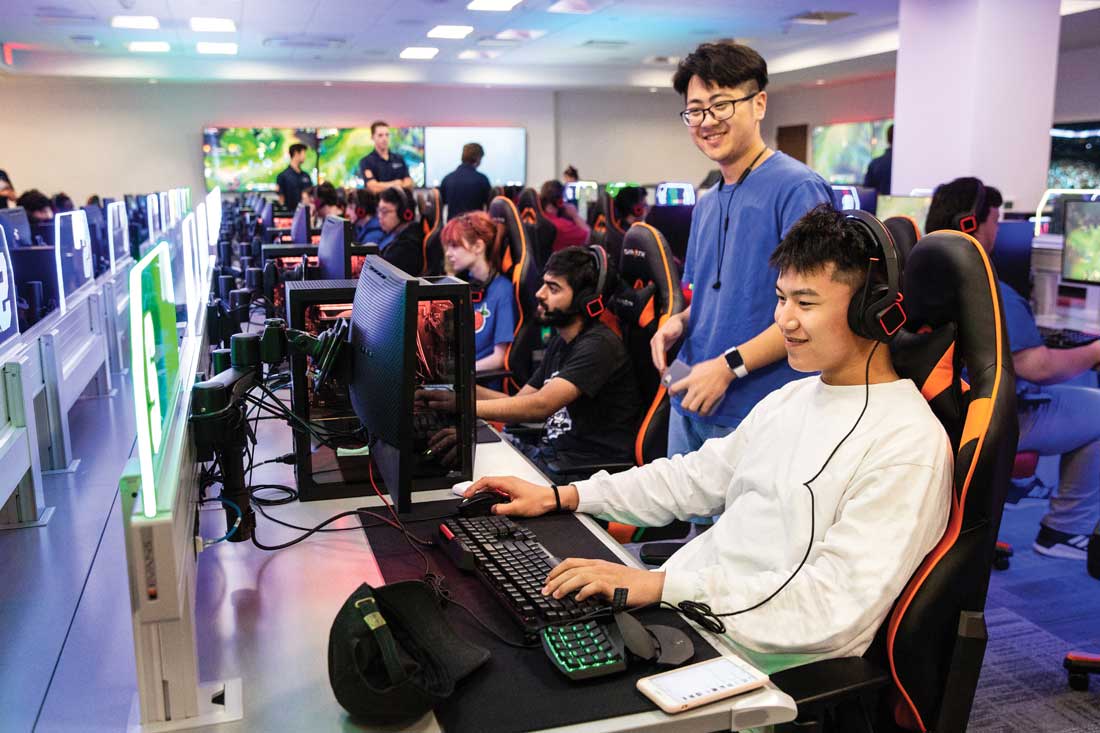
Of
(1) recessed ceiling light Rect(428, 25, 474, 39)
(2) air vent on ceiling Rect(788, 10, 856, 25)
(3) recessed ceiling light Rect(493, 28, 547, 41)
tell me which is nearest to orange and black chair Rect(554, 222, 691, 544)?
(2) air vent on ceiling Rect(788, 10, 856, 25)

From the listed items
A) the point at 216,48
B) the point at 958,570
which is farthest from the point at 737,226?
the point at 216,48

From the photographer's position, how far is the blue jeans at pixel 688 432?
2.11 m

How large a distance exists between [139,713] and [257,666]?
0.47 ft

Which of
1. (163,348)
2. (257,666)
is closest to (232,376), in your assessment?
(163,348)

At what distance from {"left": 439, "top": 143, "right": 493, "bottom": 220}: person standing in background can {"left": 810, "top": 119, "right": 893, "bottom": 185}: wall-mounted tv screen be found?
25.0 feet

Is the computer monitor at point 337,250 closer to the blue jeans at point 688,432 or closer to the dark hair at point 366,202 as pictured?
the blue jeans at point 688,432

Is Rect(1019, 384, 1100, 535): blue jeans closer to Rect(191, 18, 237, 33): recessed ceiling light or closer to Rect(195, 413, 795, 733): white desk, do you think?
Rect(195, 413, 795, 733): white desk

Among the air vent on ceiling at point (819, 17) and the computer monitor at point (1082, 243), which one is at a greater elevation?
the air vent on ceiling at point (819, 17)

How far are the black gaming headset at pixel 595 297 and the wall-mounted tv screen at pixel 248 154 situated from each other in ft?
41.2

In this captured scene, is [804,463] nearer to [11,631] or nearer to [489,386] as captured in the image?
[11,631]

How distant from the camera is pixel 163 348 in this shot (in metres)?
1.15

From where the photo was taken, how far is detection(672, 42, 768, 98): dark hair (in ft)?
6.43

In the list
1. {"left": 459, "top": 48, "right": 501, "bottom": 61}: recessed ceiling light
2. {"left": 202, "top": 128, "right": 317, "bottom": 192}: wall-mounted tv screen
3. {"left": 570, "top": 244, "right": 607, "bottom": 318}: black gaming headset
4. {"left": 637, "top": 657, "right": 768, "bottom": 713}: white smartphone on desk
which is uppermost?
{"left": 459, "top": 48, "right": 501, "bottom": 61}: recessed ceiling light

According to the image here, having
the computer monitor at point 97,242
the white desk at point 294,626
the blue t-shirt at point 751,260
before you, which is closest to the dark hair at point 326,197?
the computer monitor at point 97,242
